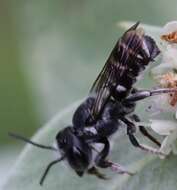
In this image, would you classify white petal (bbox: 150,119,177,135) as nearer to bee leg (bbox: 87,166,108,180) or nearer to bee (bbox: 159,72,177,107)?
bee (bbox: 159,72,177,107)

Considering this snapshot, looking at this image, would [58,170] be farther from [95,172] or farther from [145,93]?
[145,93]

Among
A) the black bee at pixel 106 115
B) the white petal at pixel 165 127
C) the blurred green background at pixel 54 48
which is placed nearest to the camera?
the white petal at pixel 165 127

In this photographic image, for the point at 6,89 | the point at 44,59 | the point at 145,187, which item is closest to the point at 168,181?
the point at 145,187

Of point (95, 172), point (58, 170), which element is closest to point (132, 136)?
point (95, 172)

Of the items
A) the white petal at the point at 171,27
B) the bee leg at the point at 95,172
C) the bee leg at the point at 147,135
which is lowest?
the bee leg at the point at 95,172

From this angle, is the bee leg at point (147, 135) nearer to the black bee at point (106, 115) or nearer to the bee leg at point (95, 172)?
the black bee at point (106, 115)

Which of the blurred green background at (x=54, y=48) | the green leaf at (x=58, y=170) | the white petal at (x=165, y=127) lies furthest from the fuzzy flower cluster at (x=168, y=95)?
the blurred green background at (x=54, y=48)

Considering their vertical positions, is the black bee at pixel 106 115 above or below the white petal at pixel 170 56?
below
